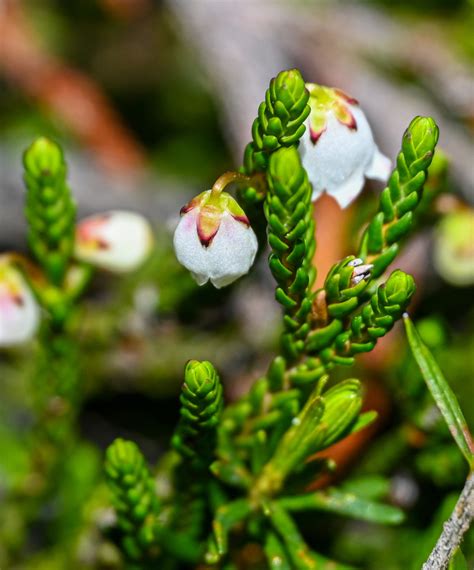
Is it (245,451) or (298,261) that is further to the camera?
(245,451)

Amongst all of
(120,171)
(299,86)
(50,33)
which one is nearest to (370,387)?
(299,86)

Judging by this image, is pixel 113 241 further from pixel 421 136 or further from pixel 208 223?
pixel 421 136

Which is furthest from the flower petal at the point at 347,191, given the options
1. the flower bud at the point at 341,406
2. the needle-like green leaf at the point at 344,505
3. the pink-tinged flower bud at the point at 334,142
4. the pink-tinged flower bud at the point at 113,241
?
the pink-tinged flower bud at the point at 113,241

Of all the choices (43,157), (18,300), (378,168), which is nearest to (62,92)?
(18,300)

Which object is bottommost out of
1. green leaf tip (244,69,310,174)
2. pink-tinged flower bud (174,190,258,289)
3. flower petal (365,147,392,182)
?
pink-tinged flower bud (174,190,258,289)

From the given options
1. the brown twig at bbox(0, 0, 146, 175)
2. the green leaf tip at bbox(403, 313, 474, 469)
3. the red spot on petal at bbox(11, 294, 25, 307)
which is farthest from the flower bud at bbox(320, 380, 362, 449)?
the brown twig at bbox(0, 0, 146, 175)

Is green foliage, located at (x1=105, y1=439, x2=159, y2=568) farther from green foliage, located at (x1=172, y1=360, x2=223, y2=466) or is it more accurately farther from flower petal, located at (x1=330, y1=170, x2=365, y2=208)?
flower petal, located at (x1=330, y1=170, x2=365, y2=208)

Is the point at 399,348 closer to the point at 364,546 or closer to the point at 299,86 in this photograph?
the point at 364,546
